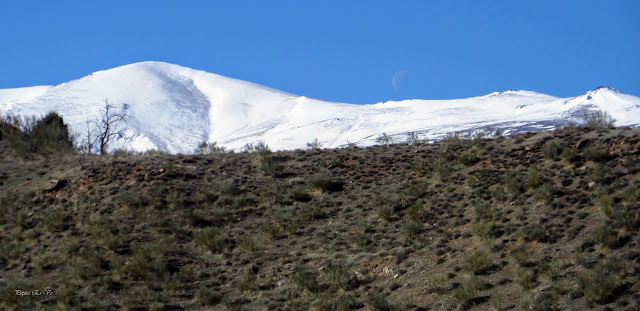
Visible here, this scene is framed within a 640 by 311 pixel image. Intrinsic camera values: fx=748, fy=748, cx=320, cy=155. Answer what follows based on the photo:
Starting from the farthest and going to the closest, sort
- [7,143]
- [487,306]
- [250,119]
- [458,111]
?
[458,111]
[250,119]
[7,143]
[487,306]

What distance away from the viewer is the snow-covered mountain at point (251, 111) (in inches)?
3622

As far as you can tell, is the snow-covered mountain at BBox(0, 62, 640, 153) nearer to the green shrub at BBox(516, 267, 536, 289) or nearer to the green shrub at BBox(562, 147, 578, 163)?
the green shrub at BBox(562, 147, 578, 163)

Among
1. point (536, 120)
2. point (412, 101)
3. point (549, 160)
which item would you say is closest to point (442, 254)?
point (549, 160)

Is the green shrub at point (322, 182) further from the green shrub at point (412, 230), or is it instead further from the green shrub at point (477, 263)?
the green shrub at point (477, 263)

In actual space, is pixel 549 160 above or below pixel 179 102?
below

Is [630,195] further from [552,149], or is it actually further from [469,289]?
[469,289]

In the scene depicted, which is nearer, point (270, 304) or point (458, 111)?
point (270, 304)

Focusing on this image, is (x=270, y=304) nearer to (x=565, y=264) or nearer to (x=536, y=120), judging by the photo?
(x=565, y=264)

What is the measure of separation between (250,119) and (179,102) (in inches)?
438

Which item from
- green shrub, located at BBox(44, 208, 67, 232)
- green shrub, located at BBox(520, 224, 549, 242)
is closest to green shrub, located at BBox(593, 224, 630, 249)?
green shrub, located at BBox(520, 224, 549, 242)

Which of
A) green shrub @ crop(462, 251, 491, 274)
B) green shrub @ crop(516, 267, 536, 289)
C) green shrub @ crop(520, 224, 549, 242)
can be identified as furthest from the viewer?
green shrub @ crop(520, 224, 549, 242)

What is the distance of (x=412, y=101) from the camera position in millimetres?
128125

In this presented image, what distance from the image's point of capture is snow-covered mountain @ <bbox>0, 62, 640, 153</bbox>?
302ft

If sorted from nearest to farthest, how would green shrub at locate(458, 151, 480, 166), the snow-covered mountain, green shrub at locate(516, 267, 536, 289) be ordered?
green shrub at locate(516, 267, 536, 289), green shrub at locate(458, 151, 480, 166), the snow-covered mountain
